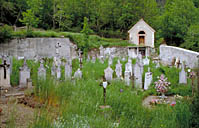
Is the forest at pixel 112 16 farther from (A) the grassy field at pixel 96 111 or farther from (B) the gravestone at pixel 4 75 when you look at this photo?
(A) the grassy field at pixel 96 111

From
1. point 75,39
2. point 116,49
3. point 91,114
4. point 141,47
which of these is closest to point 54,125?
point 91,114

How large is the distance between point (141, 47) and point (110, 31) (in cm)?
774

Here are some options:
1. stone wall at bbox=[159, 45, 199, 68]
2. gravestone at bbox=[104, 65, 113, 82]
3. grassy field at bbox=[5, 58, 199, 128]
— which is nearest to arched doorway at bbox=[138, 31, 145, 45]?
stone wall at bbox=[159, 45, 199, 68]

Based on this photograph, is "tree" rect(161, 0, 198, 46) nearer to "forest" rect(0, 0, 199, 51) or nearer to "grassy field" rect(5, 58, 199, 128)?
"forest" rect(0, 0, 199, 51)

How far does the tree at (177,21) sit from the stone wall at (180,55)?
13.8m

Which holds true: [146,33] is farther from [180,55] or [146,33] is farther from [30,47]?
[30,47]

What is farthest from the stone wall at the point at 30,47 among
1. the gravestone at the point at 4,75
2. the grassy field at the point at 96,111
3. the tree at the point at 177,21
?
the tree at the point at 177,21

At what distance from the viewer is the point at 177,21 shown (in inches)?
1156

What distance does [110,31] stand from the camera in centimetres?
3052

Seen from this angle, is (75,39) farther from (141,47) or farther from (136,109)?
(136,109)

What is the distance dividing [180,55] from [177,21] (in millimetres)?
17737

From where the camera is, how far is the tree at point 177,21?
1163 inches

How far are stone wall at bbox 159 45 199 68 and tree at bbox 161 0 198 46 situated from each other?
13802 mm

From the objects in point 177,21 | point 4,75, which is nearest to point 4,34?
point 4,75
